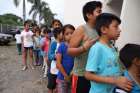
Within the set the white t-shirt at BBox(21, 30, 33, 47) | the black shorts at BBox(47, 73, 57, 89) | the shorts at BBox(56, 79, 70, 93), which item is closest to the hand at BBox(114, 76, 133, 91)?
the shorts at BBox(56, 79, 70, 93)

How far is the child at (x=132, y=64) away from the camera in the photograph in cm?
319

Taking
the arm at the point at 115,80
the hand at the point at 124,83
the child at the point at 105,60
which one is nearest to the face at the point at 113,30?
the child at the point at 105,60

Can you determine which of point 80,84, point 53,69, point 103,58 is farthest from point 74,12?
point 103,58

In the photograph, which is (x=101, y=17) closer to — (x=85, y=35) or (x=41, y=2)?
(x=85, y=35)

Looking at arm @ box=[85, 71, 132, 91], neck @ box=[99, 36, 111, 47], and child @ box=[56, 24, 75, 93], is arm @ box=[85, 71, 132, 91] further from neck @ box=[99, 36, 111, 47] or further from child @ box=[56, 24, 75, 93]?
child @ box=[56, 24, 75, 93]

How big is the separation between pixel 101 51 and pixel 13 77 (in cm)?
865

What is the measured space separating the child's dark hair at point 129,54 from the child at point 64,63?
7.27 ft

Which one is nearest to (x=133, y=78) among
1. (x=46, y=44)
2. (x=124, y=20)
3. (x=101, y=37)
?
→ (x=101, y=37)

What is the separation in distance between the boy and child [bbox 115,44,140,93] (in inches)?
27.7

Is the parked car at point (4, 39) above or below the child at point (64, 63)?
below

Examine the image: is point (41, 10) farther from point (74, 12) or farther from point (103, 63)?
point (103, 63)

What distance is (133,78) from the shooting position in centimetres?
321

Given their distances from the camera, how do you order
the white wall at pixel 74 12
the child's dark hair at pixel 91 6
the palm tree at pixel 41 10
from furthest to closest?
the palm tree at pixel 41 10
the white wall at pixel 74 12
the child's dark hair at pixel 91 6

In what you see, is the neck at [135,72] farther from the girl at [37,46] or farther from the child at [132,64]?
the girl at [37,46]
